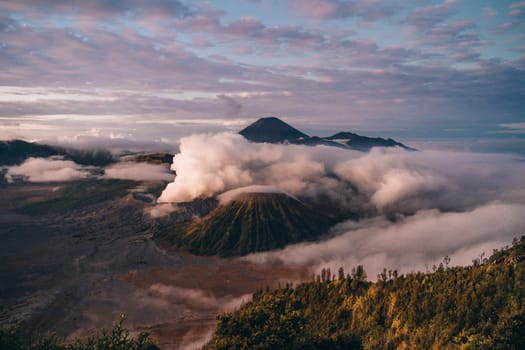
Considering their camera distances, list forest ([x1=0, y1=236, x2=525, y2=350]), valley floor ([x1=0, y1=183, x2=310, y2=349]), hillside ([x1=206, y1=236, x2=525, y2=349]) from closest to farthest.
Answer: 1. forest ([x1=0, y1=236, x2=525, y2=350])
2. hillside ([x1=206, y1=236, x2=525, y2=349])
3. valley floor ([x1=0, y1=183, x2=310, y2=349])

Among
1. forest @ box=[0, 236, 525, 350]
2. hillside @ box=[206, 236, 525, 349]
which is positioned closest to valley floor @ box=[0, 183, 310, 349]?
forest @ box=[0, 236, 525, 350]

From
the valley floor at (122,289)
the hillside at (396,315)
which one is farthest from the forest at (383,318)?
the valley floor at (122,289)

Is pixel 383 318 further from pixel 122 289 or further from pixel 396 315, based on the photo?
pixel 122 289

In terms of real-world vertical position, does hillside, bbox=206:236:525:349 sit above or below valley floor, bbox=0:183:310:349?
above

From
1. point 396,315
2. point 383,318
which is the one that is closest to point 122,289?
point 383,318

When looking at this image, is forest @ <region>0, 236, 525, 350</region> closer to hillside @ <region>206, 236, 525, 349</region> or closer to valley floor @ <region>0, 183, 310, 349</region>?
hillside @ <region>206, 236, 525, 349</region>

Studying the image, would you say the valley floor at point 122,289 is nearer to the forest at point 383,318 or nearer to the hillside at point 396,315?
the forest at point 383,318

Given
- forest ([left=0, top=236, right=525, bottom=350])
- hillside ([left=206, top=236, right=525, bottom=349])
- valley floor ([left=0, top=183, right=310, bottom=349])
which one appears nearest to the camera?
forest ([left=0, top=236, right=525, bottom=350])

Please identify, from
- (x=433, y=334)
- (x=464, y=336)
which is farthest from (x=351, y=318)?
(x=464, y=336)
